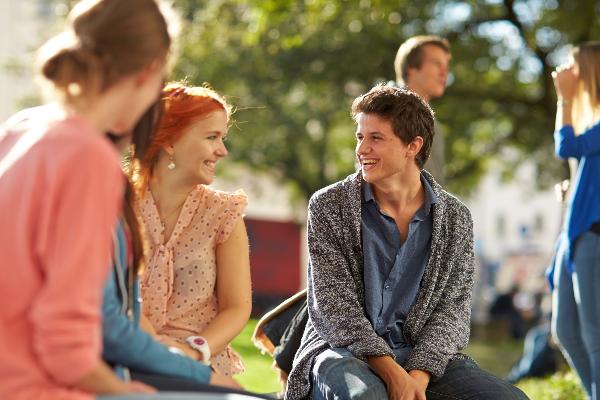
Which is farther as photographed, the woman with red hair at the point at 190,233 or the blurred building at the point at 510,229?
the blurred building at the point at 510,229

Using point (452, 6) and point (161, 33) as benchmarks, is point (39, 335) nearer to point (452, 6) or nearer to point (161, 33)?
point (161, 33)

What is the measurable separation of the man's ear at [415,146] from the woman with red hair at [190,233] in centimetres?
81

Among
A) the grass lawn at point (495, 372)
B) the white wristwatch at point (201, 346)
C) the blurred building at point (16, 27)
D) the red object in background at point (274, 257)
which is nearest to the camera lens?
the white wristwatch at point (201, 346)

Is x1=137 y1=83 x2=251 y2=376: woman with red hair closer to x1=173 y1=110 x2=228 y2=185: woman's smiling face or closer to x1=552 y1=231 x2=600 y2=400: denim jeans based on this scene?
x1=173 y1=110 x2=228 y2=185: woman's smiling face

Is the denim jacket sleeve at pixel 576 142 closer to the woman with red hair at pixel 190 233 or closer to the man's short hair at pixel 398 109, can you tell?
the man's short hair at pixel 398 109

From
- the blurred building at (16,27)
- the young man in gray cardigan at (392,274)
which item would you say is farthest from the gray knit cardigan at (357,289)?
the blurred building at (16,27)

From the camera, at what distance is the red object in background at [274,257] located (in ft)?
111

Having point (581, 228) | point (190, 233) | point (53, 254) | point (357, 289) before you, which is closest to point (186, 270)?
point (190, 233)

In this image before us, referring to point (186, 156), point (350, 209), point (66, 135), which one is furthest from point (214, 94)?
point (66, 135)

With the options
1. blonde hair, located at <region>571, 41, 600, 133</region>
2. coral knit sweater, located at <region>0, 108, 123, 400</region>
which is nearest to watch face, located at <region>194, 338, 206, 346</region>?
coral knit sweater, located at <region>0, 108, 123, 400</region>

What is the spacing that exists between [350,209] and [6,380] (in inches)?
91.3

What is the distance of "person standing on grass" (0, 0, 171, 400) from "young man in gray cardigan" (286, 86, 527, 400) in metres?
1.85

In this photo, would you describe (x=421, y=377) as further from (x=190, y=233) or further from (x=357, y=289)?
(x=190, y=233)

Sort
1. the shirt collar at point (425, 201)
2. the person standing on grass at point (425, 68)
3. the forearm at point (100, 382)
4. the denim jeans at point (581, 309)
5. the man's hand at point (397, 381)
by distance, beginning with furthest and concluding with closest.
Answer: the person standing on grass at point (425, 68) < the denim jeans at point (581, 309) < the shirt collar at point (425, 201) < the man's hand at point (397, 381) < the forearm at point (100, 382)
